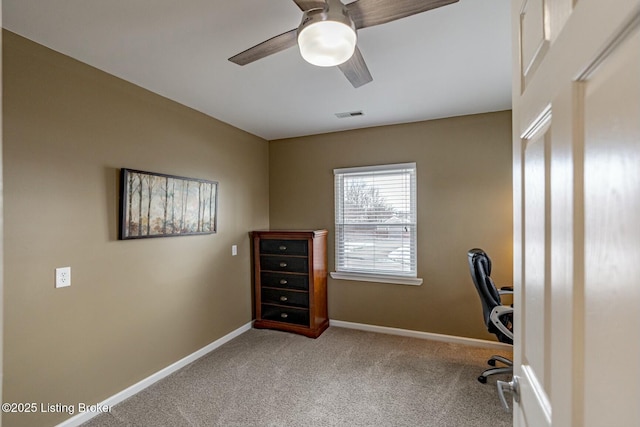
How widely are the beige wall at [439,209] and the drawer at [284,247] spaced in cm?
47

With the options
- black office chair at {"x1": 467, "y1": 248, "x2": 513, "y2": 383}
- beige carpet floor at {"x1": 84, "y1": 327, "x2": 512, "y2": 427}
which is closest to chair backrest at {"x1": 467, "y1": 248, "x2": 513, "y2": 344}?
black office chair at {"x1": 467, "y1": 248, "x2": 513, "y2": 383}

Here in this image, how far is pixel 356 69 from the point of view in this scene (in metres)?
1.88

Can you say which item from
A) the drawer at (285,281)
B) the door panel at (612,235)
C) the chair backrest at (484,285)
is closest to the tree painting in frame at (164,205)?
the drawer at (285,281)

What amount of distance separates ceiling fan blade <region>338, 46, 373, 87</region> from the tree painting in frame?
1.84 meters

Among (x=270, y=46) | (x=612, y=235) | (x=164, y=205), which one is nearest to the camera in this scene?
(x=612, y=235)

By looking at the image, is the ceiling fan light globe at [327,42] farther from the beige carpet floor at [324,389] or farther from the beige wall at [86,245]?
the beige carpet floor at [324,389]

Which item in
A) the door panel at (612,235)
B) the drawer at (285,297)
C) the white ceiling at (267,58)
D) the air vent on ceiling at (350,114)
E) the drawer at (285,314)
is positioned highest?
the white ceiling at (267,58)

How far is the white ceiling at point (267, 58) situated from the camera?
172cm

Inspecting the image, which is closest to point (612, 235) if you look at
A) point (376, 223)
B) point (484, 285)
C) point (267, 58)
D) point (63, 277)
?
point (267, 58)

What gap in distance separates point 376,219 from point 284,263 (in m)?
1.23

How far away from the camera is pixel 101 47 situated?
2041 mm

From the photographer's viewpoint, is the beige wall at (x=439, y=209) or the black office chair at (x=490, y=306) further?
the beige wall at (x=439, y=209)

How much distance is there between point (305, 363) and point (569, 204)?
2.85m

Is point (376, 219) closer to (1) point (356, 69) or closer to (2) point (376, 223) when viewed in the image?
(2) point (376, 223)
